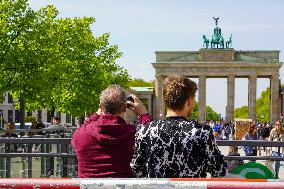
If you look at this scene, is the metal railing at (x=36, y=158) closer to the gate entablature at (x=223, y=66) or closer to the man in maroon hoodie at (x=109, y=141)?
the man in maroon hoodie at (x=109, y=141)

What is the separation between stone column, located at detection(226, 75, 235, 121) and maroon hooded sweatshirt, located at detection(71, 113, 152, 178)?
353ft

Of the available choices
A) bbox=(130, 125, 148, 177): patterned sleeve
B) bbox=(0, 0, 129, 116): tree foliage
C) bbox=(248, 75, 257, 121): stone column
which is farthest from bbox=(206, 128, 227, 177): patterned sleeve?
bbox=(248, 75, 257, 121): stone column

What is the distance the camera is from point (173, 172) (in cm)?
498


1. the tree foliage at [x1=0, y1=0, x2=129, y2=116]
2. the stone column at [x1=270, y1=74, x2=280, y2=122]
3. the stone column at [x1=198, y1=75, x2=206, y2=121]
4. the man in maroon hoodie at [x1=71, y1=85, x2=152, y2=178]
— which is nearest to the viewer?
the man in maroon hoodie at [x1=71, y1=85, x2=152, y2=178]

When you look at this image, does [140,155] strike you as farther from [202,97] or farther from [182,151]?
[202,97]

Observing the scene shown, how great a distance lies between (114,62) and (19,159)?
4939 centimetres

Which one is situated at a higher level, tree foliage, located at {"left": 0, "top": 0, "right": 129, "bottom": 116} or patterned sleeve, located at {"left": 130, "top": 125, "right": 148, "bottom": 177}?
tree foliage, located at {"left": 0, "top": 0, "right": 129, "bottom": 116}

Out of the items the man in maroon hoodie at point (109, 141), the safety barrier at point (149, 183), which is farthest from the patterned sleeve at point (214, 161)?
the safety barrier at point (149, 183)

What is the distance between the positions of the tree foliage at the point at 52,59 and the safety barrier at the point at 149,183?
34.6 m

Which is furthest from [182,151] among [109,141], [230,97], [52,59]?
[230,97]

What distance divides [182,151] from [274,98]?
108m

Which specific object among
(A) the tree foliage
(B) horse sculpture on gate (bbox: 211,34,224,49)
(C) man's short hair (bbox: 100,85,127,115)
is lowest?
(C) man's short hair (bbox: 100,85,127,115)

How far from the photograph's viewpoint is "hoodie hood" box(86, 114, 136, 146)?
18.0 ft

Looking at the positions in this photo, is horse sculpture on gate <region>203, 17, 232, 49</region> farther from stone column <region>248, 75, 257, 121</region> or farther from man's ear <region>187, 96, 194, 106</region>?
man's ear <region>187, 96, 194, 106</region>
